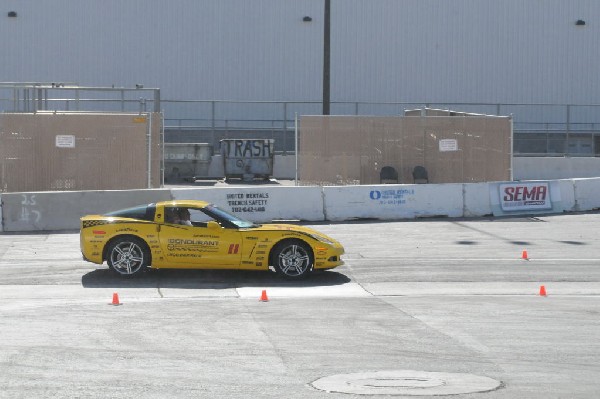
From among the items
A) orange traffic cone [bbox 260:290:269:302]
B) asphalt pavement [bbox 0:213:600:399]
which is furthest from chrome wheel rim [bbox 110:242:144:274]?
orange traffic cone [bbox 260:290:269:302]

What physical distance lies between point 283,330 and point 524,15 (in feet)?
122

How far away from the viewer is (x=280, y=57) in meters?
44.9

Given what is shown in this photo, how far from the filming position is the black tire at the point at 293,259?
1562 cm

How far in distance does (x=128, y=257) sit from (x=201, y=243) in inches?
48.0

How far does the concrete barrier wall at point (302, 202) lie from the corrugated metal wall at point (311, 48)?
19.9 metres

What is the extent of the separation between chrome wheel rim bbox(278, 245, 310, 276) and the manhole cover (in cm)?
627

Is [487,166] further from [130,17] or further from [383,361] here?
[130,17]

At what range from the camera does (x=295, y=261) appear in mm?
15672

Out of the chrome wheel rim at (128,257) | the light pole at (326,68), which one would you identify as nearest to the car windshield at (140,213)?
the chrome wheel rim at (128,257)

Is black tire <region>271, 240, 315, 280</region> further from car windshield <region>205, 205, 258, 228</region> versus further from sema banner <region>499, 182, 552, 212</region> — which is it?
sema banner <region>499, 182, 552, 212</region>

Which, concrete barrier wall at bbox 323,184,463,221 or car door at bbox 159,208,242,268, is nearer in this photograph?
car door at bbox 159,208,242,268

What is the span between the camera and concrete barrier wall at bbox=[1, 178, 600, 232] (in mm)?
22000

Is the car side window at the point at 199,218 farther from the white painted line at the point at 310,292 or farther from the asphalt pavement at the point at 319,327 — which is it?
the white painted line at the point at 310,292

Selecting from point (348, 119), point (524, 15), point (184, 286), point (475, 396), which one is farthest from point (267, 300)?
point (524, 15)
